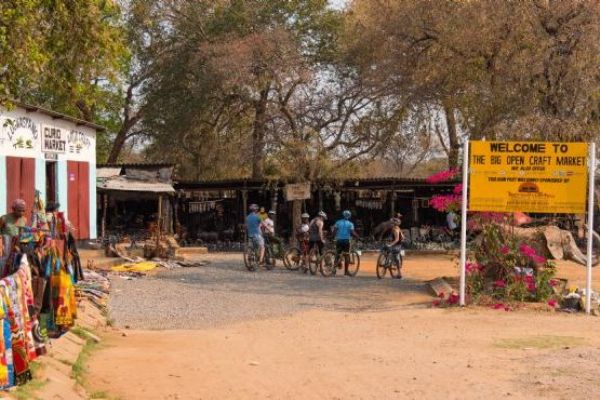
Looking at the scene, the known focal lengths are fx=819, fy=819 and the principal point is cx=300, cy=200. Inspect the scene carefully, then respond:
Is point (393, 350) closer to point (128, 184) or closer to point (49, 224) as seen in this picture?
point (49, 224)

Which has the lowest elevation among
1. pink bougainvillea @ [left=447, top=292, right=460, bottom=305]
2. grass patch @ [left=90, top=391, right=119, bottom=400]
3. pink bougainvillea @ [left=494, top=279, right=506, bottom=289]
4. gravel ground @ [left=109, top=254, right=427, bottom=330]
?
gravel ground @ [left=109, top=254, right=427, bottom=330]

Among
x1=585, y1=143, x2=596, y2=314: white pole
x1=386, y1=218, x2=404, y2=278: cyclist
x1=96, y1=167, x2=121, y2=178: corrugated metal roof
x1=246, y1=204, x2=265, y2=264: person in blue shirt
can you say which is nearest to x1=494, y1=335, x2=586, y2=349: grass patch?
x1=585, y1=143, x2=596, y2=314: white pole

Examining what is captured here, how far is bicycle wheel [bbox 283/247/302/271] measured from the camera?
22.3 m

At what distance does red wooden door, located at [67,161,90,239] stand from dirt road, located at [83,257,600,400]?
905cm

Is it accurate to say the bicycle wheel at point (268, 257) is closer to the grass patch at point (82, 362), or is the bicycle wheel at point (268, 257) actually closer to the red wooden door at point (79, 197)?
the red wooden door at point (79, 197)

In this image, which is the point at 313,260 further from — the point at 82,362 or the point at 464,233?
the point at 82,362

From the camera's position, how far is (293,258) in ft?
73.5

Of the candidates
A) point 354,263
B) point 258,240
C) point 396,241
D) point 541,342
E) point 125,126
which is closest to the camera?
point 541,342

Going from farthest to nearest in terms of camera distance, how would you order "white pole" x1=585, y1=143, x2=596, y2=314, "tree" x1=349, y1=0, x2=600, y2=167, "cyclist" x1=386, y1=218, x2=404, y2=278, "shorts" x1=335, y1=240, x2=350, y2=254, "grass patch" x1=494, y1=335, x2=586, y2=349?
"shorts" x1=335, y1=240, x2=350, y2=254 → "cyclist" x1=386, y1=218, x2=404, y2=278 → "tree" x1=349, y1=0, x2=600, y2=167 → "white pole" x1=585, y1=143, x2=596, y2=314 → "grass patch" x1=494, y1=335, x2=586, y2=349

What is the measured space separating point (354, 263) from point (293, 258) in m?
2.06

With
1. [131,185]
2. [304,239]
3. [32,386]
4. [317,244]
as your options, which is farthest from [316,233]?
[32,386]

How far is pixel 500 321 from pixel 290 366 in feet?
17.1

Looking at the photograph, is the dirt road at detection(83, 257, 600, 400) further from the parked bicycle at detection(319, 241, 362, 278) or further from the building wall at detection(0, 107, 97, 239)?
the building wall at detection(0, 107, 97, 239)

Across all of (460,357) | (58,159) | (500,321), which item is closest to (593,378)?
(460,357)
